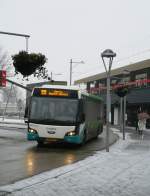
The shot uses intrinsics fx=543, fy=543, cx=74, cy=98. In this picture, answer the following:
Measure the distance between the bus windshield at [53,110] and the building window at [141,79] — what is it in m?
35.2

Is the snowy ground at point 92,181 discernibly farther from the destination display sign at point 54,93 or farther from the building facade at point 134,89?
the building facade at point 134,89

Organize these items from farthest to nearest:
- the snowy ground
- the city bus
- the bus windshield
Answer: the bus windshield < the city bus < the snowy ground

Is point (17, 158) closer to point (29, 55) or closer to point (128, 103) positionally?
point (29, 55)

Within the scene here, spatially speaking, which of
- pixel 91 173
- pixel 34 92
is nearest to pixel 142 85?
pixel 34 92

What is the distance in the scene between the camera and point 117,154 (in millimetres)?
19734

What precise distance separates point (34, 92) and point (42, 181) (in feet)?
37.0

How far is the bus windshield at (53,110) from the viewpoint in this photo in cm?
2227

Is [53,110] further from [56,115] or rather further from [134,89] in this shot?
[134,89]

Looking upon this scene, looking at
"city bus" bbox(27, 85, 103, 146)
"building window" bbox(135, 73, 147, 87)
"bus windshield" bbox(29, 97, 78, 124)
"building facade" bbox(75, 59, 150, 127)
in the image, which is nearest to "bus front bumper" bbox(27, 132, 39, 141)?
"city bus" bbox(27, 85, 103, 146)

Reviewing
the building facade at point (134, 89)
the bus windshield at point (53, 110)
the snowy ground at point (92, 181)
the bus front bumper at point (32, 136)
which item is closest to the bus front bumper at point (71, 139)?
the bus windshield at point (53, 110)

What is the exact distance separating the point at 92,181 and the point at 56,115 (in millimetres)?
10437

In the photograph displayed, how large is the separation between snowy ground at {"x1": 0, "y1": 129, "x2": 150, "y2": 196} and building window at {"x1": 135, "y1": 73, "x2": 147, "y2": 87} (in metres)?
41.1

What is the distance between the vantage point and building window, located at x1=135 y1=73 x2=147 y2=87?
57.6 meters

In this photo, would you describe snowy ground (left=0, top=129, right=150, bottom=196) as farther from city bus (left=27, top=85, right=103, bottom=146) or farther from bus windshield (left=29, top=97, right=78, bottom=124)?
bus windshield (left=29, top=97, right=78, bottom=124)
